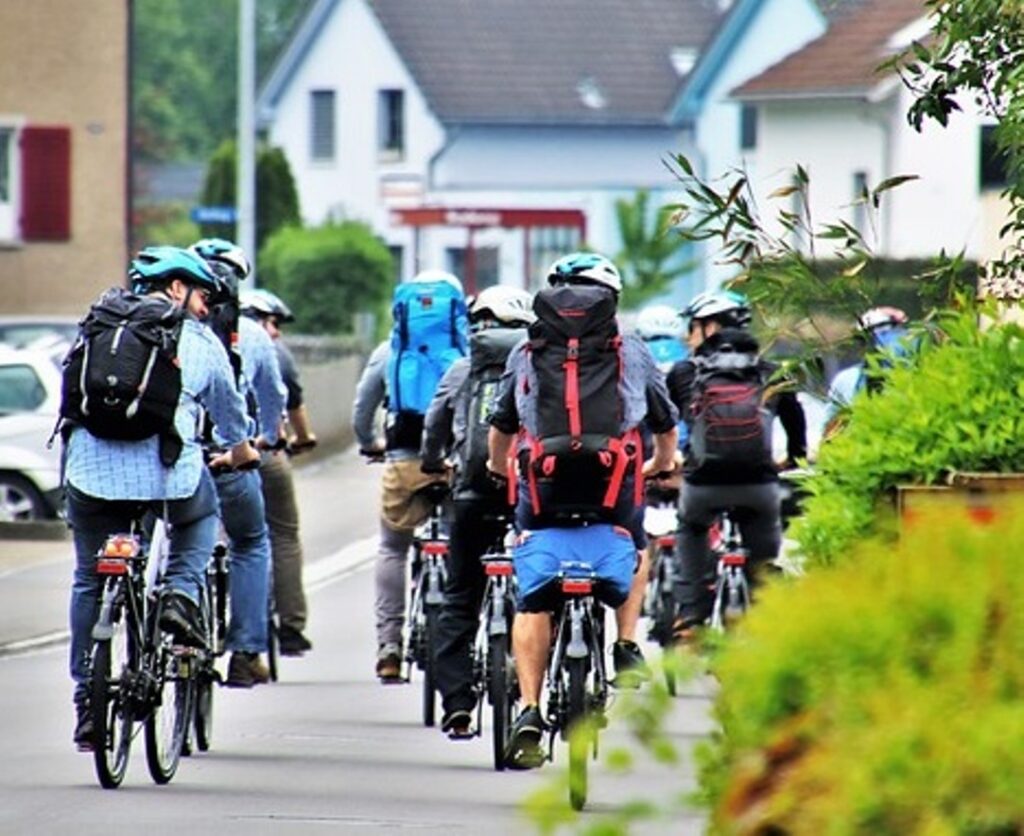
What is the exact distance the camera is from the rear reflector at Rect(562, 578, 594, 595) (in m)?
10.5

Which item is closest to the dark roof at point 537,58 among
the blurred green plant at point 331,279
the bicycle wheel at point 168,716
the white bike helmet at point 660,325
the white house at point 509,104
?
the white house at point 509,104

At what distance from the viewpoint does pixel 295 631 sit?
52.0 ft

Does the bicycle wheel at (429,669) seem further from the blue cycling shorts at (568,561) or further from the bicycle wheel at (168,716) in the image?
the blue cycling shorts at (568,561)

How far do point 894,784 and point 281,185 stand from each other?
54.9 m

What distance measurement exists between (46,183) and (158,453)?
32996 mm

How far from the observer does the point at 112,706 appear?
1043cm

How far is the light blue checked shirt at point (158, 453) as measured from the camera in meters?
10.7

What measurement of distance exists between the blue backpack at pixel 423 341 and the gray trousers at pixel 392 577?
0.57m

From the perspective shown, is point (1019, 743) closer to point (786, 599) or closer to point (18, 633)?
point (786, 599)

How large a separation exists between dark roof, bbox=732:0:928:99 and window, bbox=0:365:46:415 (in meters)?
40.7

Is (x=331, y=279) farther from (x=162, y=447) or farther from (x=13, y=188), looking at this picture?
(x=162, y=447)

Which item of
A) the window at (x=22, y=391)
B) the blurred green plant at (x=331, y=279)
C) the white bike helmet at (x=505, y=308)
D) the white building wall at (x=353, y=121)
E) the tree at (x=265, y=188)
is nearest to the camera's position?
the white bike helmet at (x=505, y=308)

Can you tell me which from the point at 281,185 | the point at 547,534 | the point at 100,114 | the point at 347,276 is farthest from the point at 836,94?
Result: the point at 547,534

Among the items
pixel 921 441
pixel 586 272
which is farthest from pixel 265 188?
pixel 921 441
